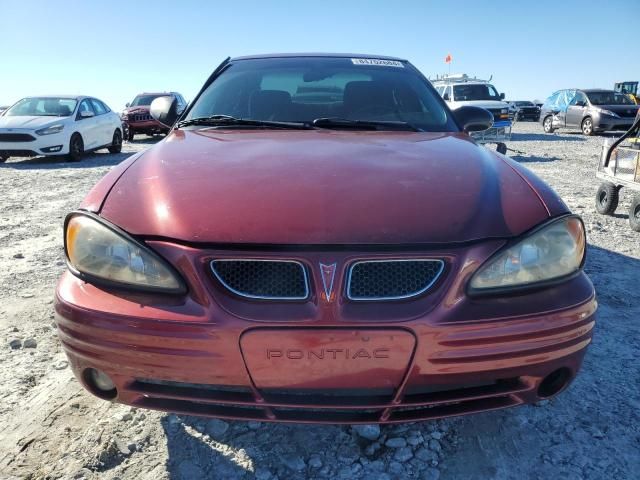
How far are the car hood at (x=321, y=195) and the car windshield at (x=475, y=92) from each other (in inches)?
523

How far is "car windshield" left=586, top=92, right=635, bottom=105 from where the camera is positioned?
1650cm

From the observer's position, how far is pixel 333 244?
139cm

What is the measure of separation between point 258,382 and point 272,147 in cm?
98

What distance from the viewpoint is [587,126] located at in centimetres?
1659

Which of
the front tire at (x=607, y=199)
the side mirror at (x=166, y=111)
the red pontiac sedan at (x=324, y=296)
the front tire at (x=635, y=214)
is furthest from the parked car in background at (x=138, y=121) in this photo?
the red pontiac sedan at (x=324, y=296)

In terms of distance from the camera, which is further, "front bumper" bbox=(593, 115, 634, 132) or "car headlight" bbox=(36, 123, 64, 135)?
"front bumper" bbox=(593, 115, 634, 132)

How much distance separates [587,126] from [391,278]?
18.0 metres

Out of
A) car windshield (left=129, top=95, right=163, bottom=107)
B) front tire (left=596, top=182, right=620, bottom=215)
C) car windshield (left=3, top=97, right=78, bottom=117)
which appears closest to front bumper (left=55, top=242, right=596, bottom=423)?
front tire (left=596, top=182, right=620, bottom=215)

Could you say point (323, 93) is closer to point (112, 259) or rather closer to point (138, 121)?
point (112, 259)

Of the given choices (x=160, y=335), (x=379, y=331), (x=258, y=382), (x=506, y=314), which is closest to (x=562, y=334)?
(x=506, y=314)

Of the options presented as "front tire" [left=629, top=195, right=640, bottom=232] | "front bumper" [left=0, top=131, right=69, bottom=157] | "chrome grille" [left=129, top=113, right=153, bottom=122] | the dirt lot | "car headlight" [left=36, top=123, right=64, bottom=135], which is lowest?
the dirt lot

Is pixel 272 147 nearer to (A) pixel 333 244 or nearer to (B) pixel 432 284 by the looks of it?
(A) pixel 333 244

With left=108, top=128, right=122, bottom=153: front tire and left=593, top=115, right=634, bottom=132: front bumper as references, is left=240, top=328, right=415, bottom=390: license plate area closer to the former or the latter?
left=108, top=128, right=122, bottom=153: front tire

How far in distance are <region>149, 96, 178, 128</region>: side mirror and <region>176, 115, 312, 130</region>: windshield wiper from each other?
422 millimetres
